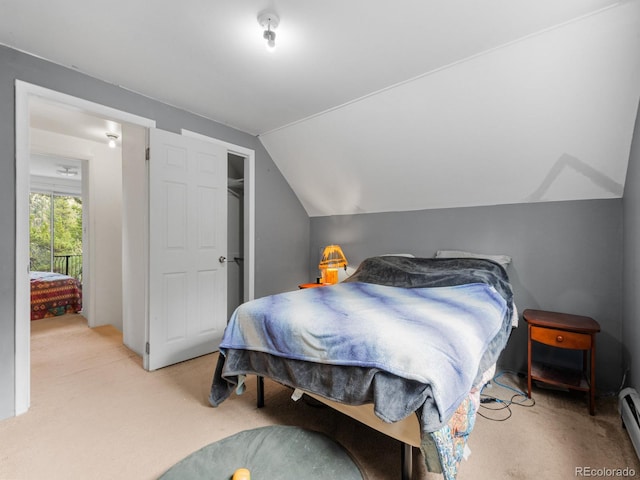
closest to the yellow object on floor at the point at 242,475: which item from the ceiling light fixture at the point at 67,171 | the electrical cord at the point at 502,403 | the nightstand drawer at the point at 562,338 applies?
the electrical cord at the point at 502,403

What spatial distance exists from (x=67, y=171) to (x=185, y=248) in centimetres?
402

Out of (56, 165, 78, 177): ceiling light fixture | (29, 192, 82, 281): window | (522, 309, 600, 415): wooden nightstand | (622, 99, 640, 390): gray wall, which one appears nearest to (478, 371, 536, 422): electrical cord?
(522, 309, 600, 415): wooden nightstand

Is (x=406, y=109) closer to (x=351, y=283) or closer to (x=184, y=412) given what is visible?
(x=351, y=283)

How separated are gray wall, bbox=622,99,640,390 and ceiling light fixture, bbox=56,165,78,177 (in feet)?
22.4

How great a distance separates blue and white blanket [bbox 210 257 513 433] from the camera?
3.84 feet

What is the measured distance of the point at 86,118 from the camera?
119 inches

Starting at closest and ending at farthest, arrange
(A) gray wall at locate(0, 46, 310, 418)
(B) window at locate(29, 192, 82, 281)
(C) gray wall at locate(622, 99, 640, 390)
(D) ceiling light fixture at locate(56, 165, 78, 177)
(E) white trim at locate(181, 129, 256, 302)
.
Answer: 1. (C) gray wall at locate(622, 99, 640, 390)
2. (A) gray wall at locate(0, 46, 310, 418)
3. (E) white trim at locate(181, 129, 256, 302)
4. (D) ceiling light fixture at locate(56, 165, 78, 177)
5. (B) window at locate(29, 192, 82, 281)

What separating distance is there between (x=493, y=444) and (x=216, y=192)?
116 inches

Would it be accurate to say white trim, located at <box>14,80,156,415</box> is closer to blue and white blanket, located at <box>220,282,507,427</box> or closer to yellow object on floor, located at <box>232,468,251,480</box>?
blue and white blanket, located at <box>220,282,507,427</box>

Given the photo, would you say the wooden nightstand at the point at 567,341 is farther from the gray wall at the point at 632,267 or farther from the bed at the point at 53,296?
the bed at the point at 53,296

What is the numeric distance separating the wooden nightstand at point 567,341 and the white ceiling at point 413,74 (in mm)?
998

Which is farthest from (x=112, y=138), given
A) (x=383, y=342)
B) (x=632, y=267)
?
(x=632, y=267)

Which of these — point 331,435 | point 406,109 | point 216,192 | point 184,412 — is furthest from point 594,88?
point 184,412

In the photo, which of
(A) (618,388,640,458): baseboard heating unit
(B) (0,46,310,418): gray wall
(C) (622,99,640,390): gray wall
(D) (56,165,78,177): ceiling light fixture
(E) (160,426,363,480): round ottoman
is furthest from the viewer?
(D) (56,165,78,177): ceiling light fixture
